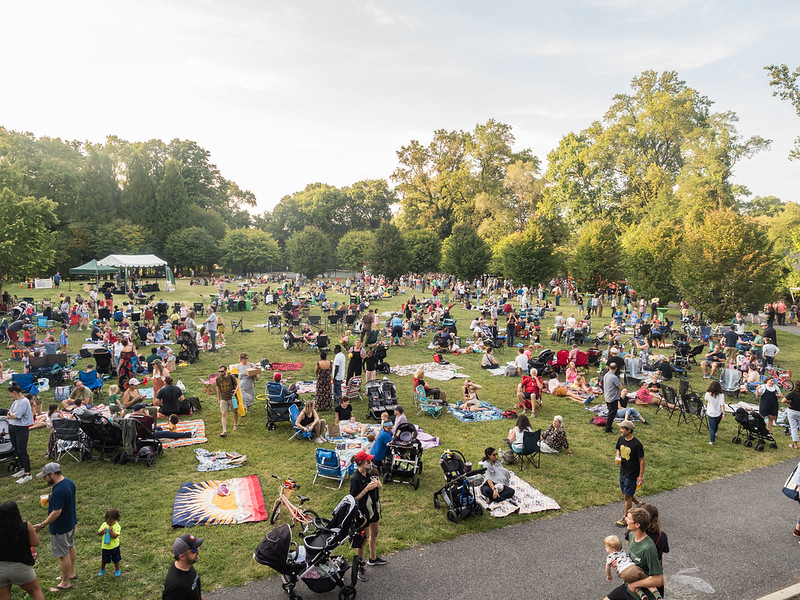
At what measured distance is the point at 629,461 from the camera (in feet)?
23.6

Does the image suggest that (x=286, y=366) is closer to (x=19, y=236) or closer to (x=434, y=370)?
(x=434, y=370)

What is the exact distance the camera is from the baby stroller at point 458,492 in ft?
24.3

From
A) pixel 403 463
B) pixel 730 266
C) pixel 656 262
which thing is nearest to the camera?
pixel 403 463

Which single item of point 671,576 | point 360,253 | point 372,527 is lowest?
point 671,576

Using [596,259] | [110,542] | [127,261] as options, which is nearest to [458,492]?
[110,542]

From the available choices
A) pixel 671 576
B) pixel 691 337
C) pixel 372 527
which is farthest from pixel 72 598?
pixel 691 337

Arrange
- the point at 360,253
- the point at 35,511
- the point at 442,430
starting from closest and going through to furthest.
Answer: the point at 35,511 → the point at 442,430 → the point at 360,253

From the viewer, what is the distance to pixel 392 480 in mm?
8641

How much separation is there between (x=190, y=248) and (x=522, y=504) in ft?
184

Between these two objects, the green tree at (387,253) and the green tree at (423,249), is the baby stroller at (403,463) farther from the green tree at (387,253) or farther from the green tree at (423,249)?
the green tree at (423,249)

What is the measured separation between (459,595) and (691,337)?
855 inches

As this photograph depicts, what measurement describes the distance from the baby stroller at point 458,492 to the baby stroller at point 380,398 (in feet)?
13.4

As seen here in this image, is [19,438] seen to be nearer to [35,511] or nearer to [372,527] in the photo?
[35,511]

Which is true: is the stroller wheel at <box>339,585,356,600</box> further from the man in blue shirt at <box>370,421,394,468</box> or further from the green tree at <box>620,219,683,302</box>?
the green tree at <box>620,219,683,302</box>
